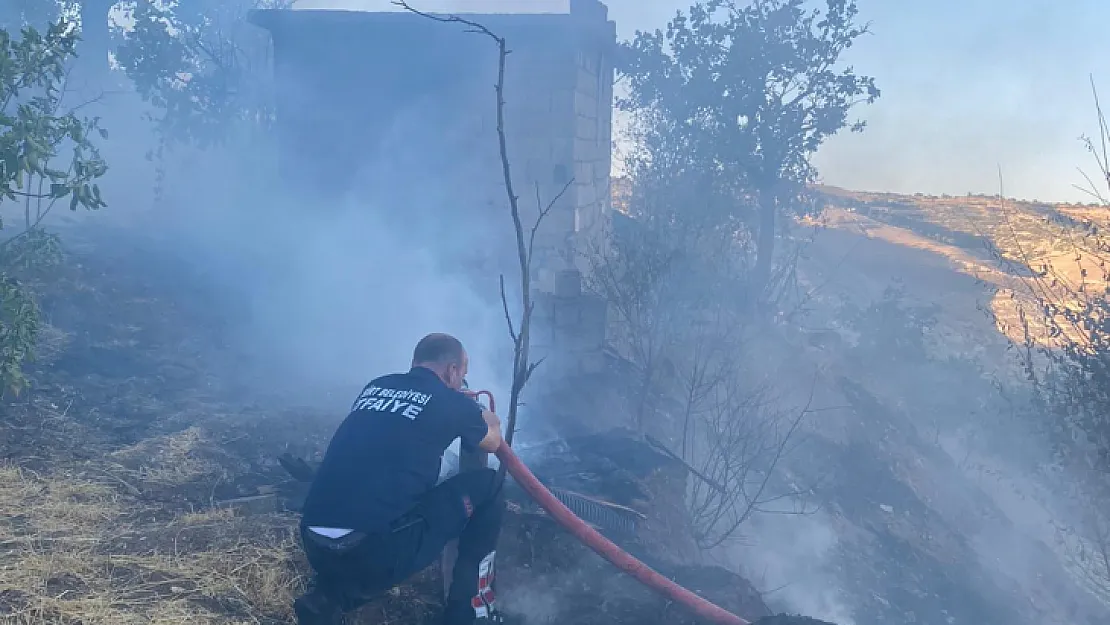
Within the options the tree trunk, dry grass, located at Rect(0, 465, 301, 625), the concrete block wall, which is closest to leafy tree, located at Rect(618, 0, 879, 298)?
the tree trunk

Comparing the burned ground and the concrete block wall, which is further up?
the concrete block wall

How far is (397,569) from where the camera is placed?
10.8ft

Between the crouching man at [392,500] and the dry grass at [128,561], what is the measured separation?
68 cm

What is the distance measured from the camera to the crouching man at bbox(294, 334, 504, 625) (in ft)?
10.6

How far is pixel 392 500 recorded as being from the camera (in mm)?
3285

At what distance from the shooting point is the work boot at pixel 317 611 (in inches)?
130

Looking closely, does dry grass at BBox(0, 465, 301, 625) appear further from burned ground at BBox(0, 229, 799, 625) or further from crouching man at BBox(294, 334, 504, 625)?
crouching man at BBox(294, 334, 504, 625)

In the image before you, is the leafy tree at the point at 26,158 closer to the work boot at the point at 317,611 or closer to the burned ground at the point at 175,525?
the burned ground at the point at 175,525

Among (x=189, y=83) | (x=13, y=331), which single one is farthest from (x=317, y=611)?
(x=189, y=83)

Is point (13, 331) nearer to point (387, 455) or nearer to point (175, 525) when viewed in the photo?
point (175, 525)

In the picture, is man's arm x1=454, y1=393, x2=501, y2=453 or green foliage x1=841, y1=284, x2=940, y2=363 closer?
man's arm x1=454, y1=393, x2=501, y2=453

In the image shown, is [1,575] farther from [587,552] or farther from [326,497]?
[587,552]

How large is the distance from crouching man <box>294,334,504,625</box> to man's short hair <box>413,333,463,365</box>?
13 cm

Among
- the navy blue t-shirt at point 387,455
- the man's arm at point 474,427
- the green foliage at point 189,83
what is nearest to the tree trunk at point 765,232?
the green foliage at point 189,83
